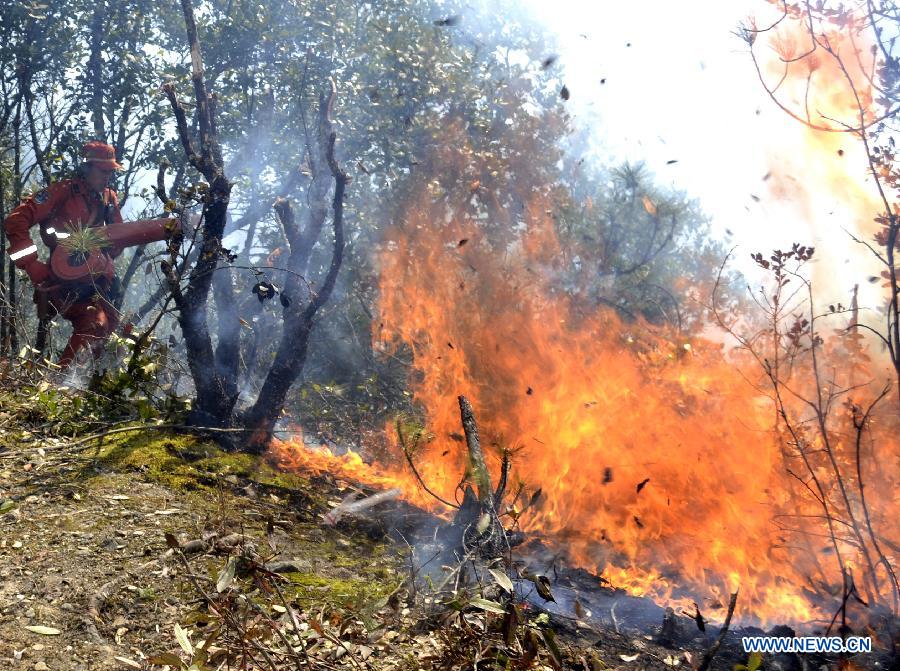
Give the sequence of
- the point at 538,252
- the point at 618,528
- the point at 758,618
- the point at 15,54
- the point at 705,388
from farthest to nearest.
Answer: the point at 538,252 < the point at 15,54 < the point at 705,388 < the point at 618,528 < the point at 758,618

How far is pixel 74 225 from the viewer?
284 inches

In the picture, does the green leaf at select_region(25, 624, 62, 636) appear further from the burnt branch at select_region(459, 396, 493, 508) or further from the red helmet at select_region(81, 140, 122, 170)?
the red helmet at select_region(81, 140, 122, 170)

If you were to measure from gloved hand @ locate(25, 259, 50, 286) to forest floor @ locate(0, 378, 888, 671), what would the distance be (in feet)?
7.33

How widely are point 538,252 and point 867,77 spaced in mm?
6724

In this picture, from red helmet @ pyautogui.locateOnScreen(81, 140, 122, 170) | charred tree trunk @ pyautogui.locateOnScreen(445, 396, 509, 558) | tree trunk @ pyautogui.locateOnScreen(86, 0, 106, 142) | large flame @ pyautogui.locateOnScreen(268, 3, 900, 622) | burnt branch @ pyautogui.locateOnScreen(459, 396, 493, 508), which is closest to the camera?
charred tree trunk @ pyautogui.locateOnScreen(445, 396, 509, 558)

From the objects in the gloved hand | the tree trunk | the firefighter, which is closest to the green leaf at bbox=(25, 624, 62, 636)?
the firefighter

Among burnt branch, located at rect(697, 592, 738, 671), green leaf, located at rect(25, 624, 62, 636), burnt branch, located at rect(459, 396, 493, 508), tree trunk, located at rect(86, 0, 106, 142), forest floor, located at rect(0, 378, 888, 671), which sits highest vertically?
tree trunk, located at rect(86, 0, 106, 142)

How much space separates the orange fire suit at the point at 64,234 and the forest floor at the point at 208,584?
2.17m

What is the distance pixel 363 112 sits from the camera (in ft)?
38.6

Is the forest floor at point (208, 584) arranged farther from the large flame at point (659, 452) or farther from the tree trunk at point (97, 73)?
the tree trunk at point (97, 73)

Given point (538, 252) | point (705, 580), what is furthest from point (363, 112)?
point (705, 580)

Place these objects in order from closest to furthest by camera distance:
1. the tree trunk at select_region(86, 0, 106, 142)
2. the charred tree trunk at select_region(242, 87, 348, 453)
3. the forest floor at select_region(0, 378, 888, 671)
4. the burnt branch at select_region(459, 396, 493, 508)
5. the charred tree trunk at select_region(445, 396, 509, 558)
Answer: the forest floor at select_region(0, 378, 888, 671) < the charred tree trunk at select_region(445, 396, 509, 558) < the burnt branch at select_region(459, 396, 493, 508) < the charred tree trunk at select_region(242, 87, 348, 453) < the tree trunk at select_region(86, 0, 106, 142)

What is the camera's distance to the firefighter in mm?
7023

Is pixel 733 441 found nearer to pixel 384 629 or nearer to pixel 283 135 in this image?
pixel 384 629
